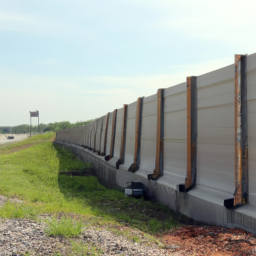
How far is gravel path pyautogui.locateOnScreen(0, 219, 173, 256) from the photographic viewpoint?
4.41 meters

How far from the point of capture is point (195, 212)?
256 inches

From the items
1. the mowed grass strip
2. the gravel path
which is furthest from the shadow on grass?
the gravel path

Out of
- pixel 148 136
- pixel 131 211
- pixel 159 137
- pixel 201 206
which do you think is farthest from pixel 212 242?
pixel 148 136

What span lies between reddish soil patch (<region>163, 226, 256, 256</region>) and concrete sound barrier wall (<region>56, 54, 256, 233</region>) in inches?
9.0

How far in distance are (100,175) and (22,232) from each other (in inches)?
426

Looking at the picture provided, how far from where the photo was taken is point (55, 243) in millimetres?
4656

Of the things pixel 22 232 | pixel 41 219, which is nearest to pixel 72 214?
pixel 41 219

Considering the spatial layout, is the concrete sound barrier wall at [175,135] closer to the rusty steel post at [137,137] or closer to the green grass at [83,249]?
the rusty steel post at [137,137]

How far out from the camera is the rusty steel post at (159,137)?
28.9 feet

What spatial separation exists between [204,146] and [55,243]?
3265mm

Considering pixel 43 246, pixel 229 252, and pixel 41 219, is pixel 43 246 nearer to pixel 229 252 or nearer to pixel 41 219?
pixel 41 219

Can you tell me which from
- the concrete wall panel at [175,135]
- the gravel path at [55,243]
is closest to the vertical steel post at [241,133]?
the gravel path at [55,243]

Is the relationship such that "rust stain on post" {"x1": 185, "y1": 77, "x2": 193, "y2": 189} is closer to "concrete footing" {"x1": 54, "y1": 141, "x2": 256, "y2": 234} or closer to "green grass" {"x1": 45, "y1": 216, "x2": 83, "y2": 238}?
"concrete footing" {"x1": 54, "y1": 141, "x2": 256, "y2": 234}

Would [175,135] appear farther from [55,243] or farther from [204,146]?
[55,243]
